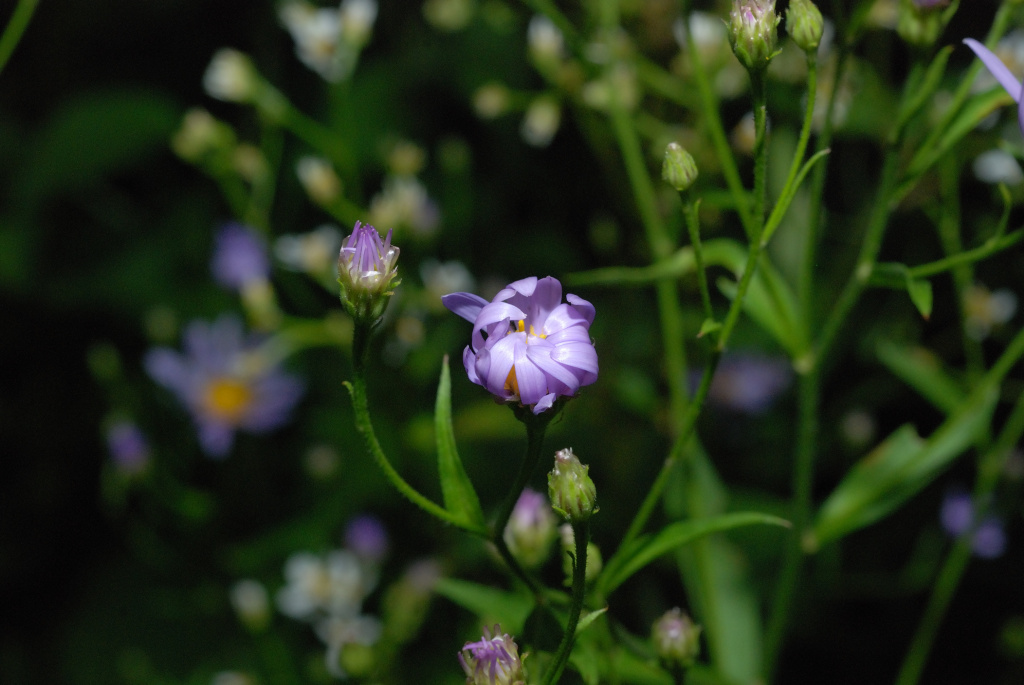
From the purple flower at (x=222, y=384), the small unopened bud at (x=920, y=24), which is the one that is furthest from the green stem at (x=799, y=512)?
the purple flower at (x=222, y=384)

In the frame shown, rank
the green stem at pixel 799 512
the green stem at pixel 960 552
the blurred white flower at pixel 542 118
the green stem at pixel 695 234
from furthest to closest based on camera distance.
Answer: the blurred white flower at pixel 542 118 → the green stem at pixel 960 552 → the green stem at pixel 799 512 → the green stem at pixel 695 234

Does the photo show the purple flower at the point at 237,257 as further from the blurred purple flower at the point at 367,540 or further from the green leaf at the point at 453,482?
the green leaf at the point at 453,482

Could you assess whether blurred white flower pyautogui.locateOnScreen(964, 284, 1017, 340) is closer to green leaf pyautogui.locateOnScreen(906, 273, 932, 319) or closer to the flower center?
green leaf pyautogui.locateOnScreen(906, 273, 932, 319)

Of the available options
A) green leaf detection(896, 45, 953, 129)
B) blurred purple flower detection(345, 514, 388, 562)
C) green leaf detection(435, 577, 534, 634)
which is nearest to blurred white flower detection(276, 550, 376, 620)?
blurred purple flower detection(345, 514, 388, 562)

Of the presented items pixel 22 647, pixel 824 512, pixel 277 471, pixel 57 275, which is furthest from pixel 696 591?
pixel 57 275

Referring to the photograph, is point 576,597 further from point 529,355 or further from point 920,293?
point 920,293
